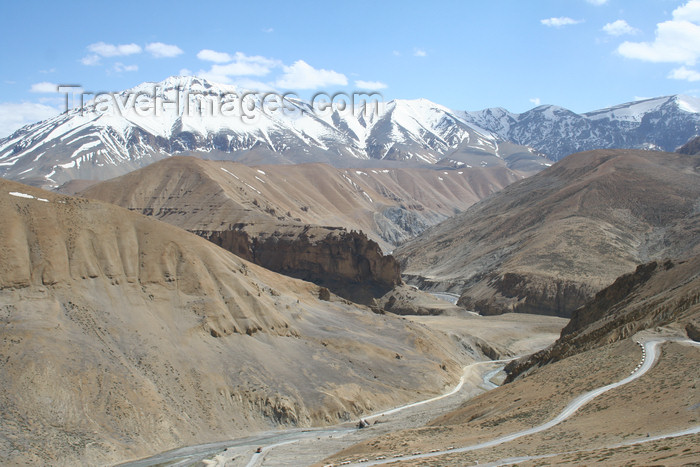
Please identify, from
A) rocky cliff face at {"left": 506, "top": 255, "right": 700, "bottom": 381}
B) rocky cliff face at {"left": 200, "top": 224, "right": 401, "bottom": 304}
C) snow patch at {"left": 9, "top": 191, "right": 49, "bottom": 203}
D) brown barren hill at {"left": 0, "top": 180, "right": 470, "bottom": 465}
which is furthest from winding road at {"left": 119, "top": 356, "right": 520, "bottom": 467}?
rocky cliff face at {"left": 200, "top": 224, "right": 401, "bottom": 304}

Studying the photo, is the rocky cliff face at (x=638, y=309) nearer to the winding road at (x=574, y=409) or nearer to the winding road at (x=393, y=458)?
the winding road at (x=574, y=409)

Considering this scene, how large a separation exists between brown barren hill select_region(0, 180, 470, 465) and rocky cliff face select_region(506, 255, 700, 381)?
15.1 m

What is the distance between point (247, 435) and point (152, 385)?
7484mm

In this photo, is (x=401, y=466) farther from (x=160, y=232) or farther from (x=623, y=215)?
(x=623, y=215)

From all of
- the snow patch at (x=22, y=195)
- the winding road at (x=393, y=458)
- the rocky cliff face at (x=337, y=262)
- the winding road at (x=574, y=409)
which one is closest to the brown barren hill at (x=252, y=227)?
the rocky cliff face at (x=337, y=262)

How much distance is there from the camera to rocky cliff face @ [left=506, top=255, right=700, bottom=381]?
147ft

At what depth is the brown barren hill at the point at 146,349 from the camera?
42.1m

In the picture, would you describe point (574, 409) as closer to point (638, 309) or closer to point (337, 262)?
point (638, 309)

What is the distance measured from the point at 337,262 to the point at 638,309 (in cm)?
7170

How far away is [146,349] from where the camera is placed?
50.5 metres

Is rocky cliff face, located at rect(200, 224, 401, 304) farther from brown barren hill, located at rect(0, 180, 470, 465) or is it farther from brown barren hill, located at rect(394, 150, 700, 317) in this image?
brown barren hill, located at rect(0, 180, 470, 465)

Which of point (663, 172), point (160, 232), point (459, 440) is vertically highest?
point (663, 172)

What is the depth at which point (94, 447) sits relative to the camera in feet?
131

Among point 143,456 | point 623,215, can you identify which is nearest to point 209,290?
point 143,456
